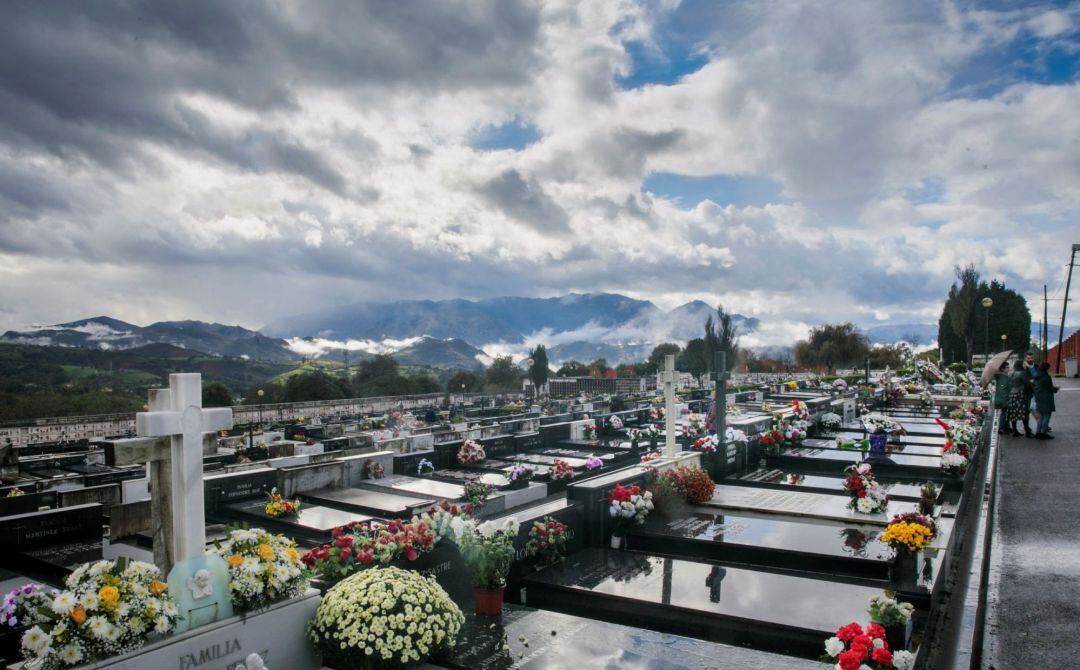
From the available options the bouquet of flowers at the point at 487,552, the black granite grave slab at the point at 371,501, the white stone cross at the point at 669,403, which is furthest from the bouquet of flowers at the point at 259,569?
the white stone cross at the point at 669,403

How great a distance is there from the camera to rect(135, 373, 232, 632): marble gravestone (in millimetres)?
4344

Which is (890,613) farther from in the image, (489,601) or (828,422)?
(828,422)

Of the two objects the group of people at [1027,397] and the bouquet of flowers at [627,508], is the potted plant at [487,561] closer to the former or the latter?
the bouquet of flowers at [627,508]

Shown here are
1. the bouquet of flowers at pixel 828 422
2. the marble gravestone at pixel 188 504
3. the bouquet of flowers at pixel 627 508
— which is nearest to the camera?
the marble gravestone at pixel 188 504

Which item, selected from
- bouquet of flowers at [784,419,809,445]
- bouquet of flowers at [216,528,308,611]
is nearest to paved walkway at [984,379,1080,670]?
bouquet of flowers at [784,419,809,445]

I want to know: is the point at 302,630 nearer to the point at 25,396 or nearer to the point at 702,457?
the point at 702,457

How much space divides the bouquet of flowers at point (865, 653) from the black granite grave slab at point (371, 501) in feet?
21.5

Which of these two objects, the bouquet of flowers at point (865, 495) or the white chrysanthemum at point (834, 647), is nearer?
the white chrysanthemum at point (834, 647)

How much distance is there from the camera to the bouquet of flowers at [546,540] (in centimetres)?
713

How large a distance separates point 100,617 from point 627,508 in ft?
18.8

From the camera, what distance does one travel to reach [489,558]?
612cm

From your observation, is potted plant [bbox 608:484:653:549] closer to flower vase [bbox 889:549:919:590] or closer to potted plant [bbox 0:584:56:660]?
flower vase [bbox 889:549:919:590]

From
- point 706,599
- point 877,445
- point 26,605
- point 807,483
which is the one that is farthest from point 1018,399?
point 26,605

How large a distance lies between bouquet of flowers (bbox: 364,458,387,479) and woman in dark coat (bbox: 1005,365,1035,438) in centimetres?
1385
